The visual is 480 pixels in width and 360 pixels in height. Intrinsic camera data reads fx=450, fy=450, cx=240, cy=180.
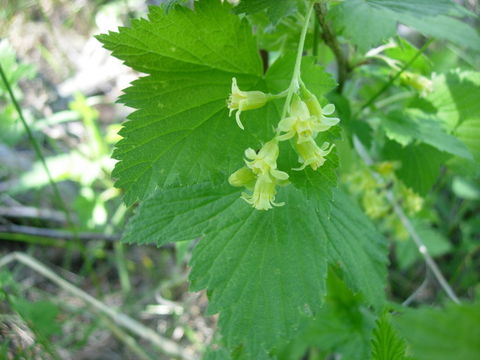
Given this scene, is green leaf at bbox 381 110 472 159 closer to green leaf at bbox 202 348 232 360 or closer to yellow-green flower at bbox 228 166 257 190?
yellow-green flower at bbox 228 166 257 190

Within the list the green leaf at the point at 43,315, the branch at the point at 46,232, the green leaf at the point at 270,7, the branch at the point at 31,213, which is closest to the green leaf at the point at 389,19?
the green leaf at the point at 270,7

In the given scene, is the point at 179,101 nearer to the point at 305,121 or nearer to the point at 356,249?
the point at 305,121

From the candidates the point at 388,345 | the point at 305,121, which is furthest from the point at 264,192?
the point at 388,345

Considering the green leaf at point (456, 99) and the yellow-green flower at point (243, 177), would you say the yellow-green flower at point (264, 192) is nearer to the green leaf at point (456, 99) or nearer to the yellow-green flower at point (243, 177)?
the yellow-green flower at point (243, 177)

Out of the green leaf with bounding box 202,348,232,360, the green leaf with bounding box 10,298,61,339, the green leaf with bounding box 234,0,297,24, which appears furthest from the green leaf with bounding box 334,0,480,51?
the green leaf with bounding box 10,298,61,339

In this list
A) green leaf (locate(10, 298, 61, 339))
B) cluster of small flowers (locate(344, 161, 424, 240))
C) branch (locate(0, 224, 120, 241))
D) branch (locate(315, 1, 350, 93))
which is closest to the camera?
branch (locate(315, 1, 350, 93))

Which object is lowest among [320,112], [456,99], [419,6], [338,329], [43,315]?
[338,329]

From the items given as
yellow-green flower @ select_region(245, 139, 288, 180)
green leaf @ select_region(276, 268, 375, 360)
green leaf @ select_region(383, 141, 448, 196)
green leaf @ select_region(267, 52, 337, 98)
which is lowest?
green leaf @ select_region(276, 268, 375, 360)
